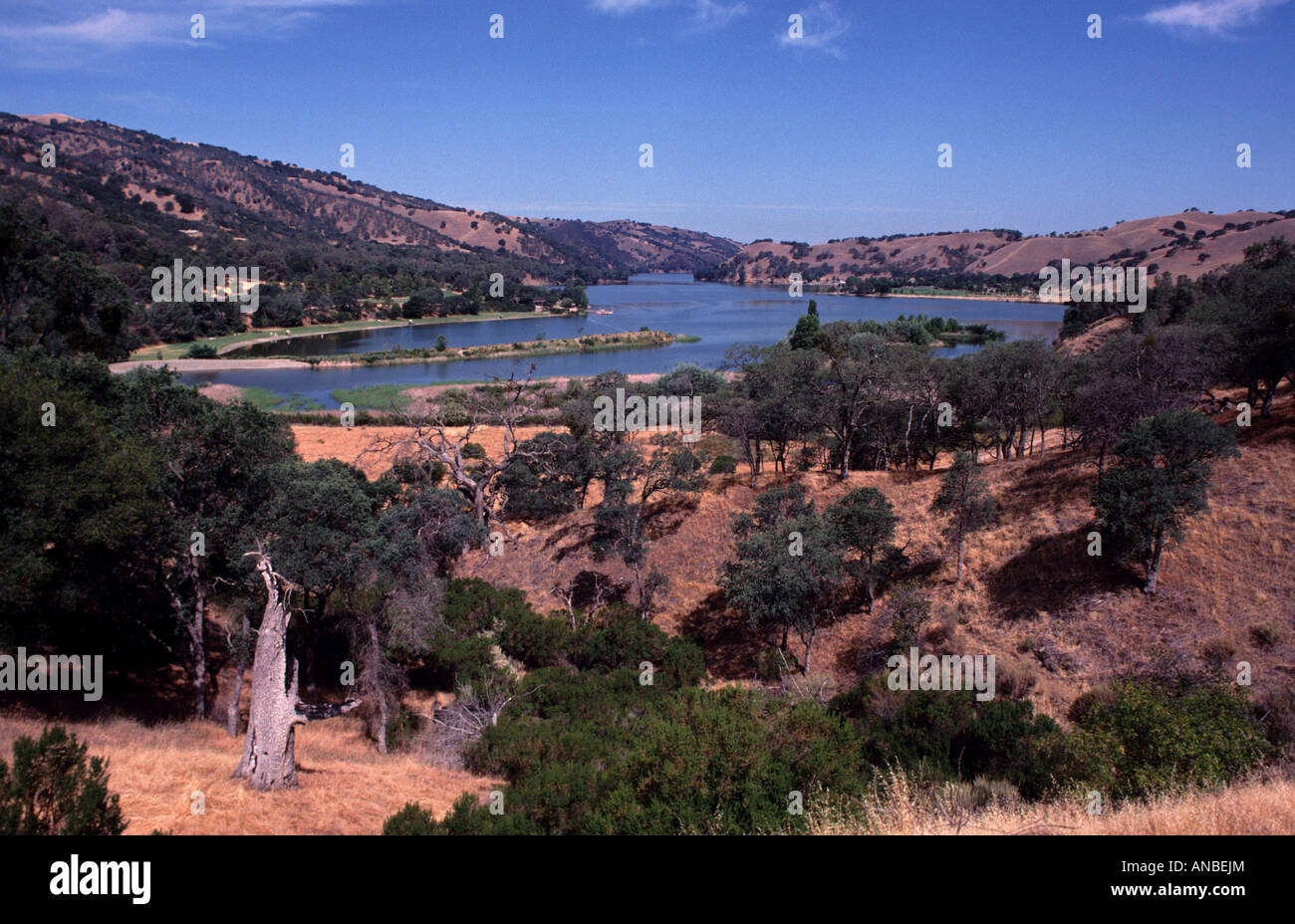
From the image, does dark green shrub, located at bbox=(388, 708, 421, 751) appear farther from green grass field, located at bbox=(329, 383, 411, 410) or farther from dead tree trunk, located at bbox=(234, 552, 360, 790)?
green grass field, located at bbox=(329, 383, 411, 410)

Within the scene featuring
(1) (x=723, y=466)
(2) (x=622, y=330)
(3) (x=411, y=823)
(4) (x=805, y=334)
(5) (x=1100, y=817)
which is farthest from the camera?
(2) (x=622, y=330)

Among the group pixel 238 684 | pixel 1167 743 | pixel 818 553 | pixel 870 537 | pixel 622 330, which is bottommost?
pixel 238 684

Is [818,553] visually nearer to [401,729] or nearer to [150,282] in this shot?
[401,729]

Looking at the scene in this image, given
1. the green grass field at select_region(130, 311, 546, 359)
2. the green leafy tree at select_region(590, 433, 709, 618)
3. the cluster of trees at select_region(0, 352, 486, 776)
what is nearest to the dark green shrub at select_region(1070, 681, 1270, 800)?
the cluster of trees at select_region(0, 352, 486, 776)

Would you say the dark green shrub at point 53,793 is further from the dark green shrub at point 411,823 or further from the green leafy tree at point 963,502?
the green leafy tree at point 963,502

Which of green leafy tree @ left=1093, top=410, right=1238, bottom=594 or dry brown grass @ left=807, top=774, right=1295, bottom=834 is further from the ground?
green leafy tree @ left=1093, top=410, right=1238, bottom=594

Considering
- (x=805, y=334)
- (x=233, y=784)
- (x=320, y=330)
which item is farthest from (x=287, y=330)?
(x=233, y=784)
